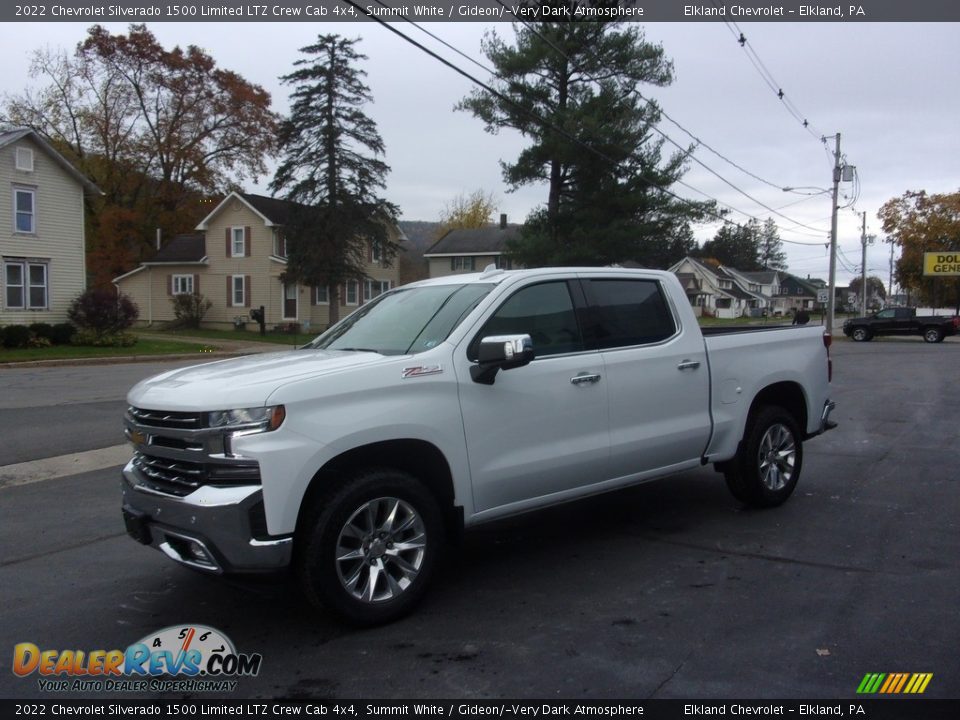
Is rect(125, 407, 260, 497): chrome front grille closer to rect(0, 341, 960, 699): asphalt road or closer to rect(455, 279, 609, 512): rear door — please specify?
rect(0, 341, 960, 699): asphalt road

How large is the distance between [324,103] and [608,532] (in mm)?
35415

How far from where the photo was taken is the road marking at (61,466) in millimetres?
8414

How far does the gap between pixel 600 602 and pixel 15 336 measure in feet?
92.8

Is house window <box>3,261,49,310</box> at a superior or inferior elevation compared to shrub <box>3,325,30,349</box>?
superior

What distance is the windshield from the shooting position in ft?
16.5

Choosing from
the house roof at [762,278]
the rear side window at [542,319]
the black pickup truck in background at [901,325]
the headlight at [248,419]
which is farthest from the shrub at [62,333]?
the house roof at [762,278]

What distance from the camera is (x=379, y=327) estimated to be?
5.52 meters

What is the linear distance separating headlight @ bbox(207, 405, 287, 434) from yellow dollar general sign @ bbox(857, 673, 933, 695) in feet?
9.86

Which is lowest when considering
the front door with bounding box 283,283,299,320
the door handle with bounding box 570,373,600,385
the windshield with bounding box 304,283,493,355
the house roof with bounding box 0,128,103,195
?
the door handle with bounding box 570,373,600,385

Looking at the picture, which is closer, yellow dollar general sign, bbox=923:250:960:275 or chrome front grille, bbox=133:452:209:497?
chrome front grille, bbox=133:452:209:497

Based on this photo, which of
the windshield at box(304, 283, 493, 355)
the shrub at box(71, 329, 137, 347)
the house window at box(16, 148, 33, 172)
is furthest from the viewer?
the house window at box(16, 148, 33, 172)

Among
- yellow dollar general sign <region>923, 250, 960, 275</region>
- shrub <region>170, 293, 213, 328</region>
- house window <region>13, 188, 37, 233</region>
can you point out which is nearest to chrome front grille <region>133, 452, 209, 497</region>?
house window <region>13, 188, 37, 233</region>
